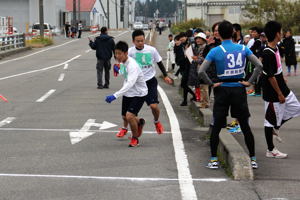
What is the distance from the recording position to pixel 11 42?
37.8 m

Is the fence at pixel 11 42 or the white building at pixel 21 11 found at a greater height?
the white building at pixel 21 11

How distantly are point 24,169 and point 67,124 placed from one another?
154 inches

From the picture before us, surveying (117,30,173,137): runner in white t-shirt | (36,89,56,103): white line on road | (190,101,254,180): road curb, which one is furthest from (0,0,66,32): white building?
(190,101,254,180): road curb

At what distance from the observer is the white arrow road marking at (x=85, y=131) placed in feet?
32.0

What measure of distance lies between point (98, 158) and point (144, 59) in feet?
6.75

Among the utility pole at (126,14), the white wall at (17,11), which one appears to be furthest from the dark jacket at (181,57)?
the utility pole at (126,14)

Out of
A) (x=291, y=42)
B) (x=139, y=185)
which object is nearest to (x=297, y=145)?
(x=139, y=185)

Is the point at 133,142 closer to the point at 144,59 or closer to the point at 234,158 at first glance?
the point at 144,59

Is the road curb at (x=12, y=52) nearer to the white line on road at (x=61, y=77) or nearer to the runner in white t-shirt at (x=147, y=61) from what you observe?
the white line on road at (x=61, y=77)

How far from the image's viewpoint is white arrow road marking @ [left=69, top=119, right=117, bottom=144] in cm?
974

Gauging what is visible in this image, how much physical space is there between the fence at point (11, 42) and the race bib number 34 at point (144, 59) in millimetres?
26154

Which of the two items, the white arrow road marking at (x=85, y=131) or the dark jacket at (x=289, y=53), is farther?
the dark jacket at (x=289, y=53)

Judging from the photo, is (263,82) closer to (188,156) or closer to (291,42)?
(188,156)

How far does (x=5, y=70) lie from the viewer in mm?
24922
